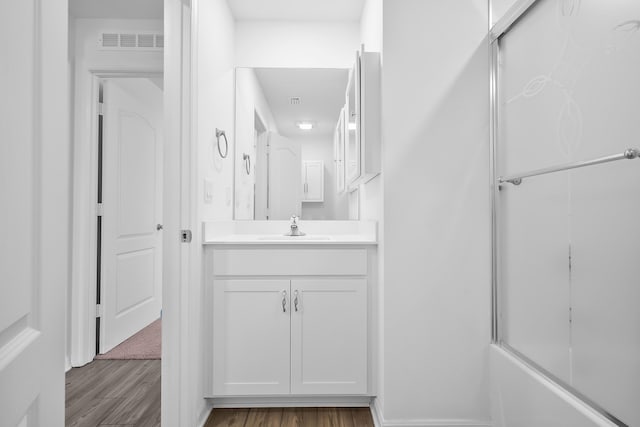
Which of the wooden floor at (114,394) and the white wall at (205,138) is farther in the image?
the wooden floor at (114,394)

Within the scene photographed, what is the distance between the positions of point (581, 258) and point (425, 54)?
1.07m

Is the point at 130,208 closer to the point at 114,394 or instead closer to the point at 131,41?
the point at 131,41

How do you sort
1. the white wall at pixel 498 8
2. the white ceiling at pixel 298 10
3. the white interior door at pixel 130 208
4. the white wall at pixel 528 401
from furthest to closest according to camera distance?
the white interior door at pixel 130 208
the white ceiling at pixel 298 10
the white wall at pixel 498 8
the white wall at pixel 528 401

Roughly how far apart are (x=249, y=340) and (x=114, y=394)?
93cm

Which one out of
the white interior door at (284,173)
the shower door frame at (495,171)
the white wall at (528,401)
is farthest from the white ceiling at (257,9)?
the white wall at (528,401)

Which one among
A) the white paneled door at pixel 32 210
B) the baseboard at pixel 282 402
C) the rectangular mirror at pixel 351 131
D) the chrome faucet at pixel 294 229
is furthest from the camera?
the chrome faucet at pixel 294 229

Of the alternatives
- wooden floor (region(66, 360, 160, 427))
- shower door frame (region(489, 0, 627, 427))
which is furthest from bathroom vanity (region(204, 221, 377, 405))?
shower door frame (region(489, 0, 627, 427))

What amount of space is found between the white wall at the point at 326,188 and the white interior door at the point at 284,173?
0.06 meters

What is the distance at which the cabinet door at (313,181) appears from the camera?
257 cm

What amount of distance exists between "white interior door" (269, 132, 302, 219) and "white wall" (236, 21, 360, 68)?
523mm

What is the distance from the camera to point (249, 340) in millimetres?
1845

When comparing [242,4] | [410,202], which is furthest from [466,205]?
[242,4]

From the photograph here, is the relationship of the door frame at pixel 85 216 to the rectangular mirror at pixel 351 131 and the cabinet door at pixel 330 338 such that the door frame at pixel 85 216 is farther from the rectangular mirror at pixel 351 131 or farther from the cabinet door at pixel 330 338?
the cabinet door at pixel 330 338

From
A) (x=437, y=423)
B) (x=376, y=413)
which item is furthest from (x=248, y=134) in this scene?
(x=437, y=423)
